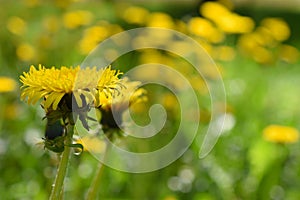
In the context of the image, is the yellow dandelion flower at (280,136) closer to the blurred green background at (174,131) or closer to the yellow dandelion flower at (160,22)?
the blurred green background at (174,131)

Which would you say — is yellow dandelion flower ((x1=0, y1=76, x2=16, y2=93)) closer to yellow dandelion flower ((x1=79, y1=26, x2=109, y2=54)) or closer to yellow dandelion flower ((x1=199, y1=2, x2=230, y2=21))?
yellow dandelion flower ((x1=79, y1=26, x2=109, y2=54))

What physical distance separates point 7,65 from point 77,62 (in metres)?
0.44

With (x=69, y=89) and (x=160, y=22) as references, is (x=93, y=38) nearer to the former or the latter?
(x=160, y=22)

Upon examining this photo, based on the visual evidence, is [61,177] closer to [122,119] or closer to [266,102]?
[122,119]

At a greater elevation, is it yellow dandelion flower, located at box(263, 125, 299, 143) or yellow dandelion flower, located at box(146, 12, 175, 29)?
yellow dandelion flower, located at box(263, 125, 299, 143)

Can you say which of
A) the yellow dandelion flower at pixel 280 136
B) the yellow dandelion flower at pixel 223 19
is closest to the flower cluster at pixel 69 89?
the yellow dandelion flower at pixel 280 136

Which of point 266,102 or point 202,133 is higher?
point 202,133

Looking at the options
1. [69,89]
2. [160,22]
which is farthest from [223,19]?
[69,89]

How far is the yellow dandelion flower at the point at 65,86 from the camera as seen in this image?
1024 mm

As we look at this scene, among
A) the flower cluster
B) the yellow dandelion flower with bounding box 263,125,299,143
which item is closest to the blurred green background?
the yellow dandelion flower with bounding box 263,125,299,143

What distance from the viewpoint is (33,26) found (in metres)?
5.20

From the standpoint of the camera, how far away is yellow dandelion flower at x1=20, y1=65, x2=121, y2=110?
1.02 m

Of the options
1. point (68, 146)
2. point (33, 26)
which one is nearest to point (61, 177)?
point (68, 146)

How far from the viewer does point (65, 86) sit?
40.8 inches
